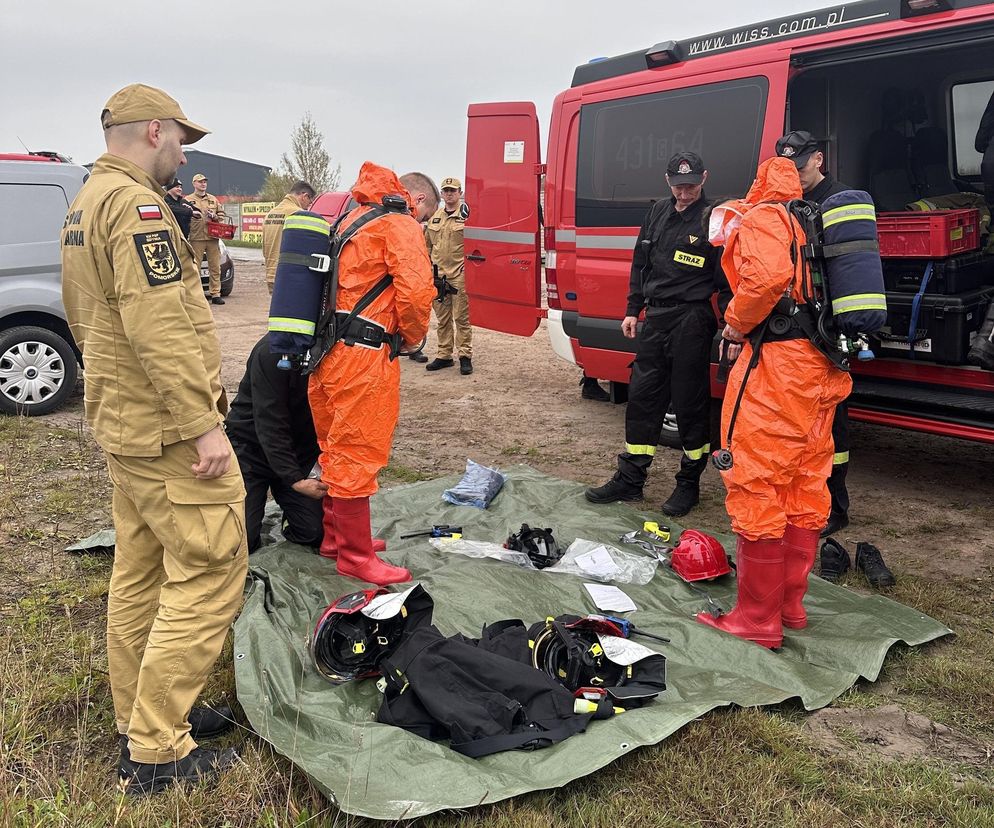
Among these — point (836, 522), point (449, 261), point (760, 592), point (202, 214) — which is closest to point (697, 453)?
point (836, 522)

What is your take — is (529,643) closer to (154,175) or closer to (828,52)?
(154,175)

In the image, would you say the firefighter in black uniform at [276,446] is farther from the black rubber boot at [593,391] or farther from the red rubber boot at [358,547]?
the black rubber boot at [593,391]

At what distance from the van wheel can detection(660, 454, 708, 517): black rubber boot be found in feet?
17.0

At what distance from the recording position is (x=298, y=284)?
373cm

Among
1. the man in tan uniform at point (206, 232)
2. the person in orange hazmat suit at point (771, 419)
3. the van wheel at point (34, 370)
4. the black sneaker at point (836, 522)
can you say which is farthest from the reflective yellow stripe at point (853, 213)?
the man in tan uniform at point (206, 232)

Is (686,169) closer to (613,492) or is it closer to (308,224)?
(613,492)

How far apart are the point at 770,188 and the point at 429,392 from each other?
5447 mm

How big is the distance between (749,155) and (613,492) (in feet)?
7.18

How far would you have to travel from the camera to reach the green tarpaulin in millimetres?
2504

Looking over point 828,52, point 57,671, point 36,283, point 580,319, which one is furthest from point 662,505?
point 36,283

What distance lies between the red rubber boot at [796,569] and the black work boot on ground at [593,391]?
14.3ft

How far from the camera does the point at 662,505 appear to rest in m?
5.30

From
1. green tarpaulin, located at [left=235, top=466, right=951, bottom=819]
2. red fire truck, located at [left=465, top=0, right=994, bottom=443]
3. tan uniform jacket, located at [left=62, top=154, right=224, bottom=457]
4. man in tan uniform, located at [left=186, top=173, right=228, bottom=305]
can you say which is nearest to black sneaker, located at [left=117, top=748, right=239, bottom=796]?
green tarpaulin, located at [left=235, top=466, right=951, bottom=819]

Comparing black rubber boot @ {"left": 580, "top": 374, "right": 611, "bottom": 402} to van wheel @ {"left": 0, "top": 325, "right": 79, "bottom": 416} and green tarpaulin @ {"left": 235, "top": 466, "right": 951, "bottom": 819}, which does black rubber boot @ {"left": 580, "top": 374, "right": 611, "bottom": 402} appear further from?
van wheel @ {"left": 0, "top": 325, "right": 79, "bottom": 416}
